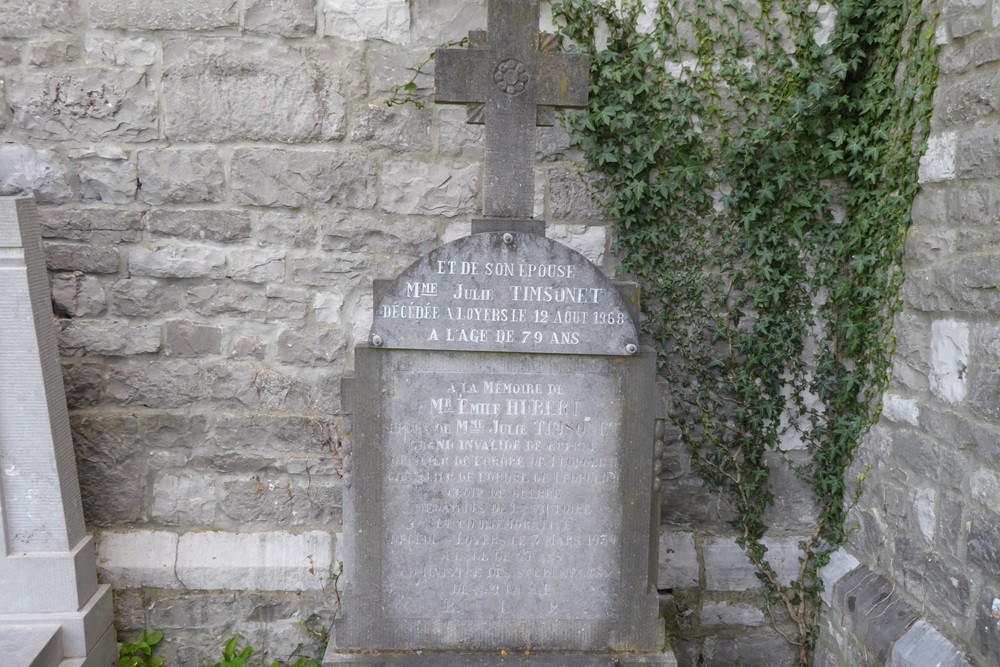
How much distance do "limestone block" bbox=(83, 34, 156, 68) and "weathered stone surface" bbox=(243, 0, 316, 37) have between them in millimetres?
467

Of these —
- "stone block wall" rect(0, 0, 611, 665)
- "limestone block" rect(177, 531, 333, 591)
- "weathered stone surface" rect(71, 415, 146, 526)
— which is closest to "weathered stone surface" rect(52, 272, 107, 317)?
"stone block wall" rect(0, 0, 611, 665)

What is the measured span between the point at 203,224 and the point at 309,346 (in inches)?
29.5

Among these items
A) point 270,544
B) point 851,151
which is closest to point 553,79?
point 851,151

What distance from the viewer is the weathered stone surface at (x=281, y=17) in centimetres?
336

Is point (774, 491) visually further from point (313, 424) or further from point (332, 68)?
point (332, 68)

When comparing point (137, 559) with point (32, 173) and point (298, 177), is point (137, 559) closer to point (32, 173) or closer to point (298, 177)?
point (32, 173)

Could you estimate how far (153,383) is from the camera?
3543mm

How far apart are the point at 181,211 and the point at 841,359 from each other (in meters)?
3.20

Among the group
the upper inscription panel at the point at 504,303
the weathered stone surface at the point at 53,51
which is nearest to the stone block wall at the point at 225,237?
the weathered stone surface at the point at 53,51

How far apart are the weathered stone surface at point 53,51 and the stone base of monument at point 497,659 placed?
2.85 meters

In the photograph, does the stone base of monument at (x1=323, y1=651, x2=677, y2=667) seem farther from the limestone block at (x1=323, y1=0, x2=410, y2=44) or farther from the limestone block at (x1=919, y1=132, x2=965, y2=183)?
the limestone block at (x1=323, y1=0, x2=410, y2=44)

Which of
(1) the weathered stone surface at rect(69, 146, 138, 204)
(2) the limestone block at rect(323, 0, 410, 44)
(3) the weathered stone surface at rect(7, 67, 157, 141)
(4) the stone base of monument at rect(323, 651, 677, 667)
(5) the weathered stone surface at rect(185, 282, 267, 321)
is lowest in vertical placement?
(4) the stone base of monument at rect(323, 651, 677, 667)

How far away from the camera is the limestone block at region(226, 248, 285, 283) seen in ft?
11.5

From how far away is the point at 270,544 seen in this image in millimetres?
3605
